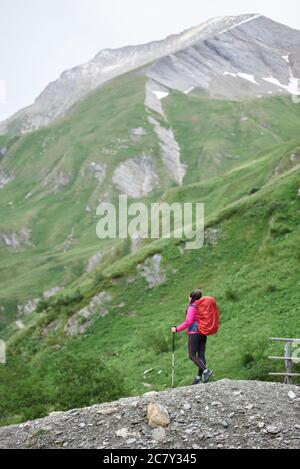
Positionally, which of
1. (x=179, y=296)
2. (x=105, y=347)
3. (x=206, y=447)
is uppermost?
(x=206, y=447)

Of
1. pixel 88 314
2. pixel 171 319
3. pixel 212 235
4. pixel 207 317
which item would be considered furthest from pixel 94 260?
pixel 207 317

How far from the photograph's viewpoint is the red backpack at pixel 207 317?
19859 millimetres

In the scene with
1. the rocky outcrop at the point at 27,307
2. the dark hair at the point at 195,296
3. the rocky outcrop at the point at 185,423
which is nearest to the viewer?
the rocky outcrop at the point at 185,423

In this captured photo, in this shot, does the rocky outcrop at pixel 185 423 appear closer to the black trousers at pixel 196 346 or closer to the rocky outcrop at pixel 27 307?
the black trousers at pixel 196 346

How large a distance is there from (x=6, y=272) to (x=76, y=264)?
33153mm

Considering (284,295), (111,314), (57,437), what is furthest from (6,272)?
(57,437)

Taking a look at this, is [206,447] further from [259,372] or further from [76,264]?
[76,264]

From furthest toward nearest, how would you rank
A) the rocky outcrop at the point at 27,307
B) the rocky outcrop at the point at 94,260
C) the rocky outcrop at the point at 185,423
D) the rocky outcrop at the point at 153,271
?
the rocky outcrop at the point at 94,260
the rocky outcrop at the point at 27,307
the rocky outcrop at the point at 153,271
the rocky outcrop at the point at 185,423

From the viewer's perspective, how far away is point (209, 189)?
289 ft

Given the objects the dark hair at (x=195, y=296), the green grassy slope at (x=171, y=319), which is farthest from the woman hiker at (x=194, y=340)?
the green grassy slope at (x=171, y=319)

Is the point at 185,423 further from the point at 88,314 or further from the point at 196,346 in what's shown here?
the point at 88,314

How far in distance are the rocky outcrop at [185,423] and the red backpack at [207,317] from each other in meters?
2.30

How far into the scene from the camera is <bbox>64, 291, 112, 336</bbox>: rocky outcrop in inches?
1711

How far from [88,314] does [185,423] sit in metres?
29.5
